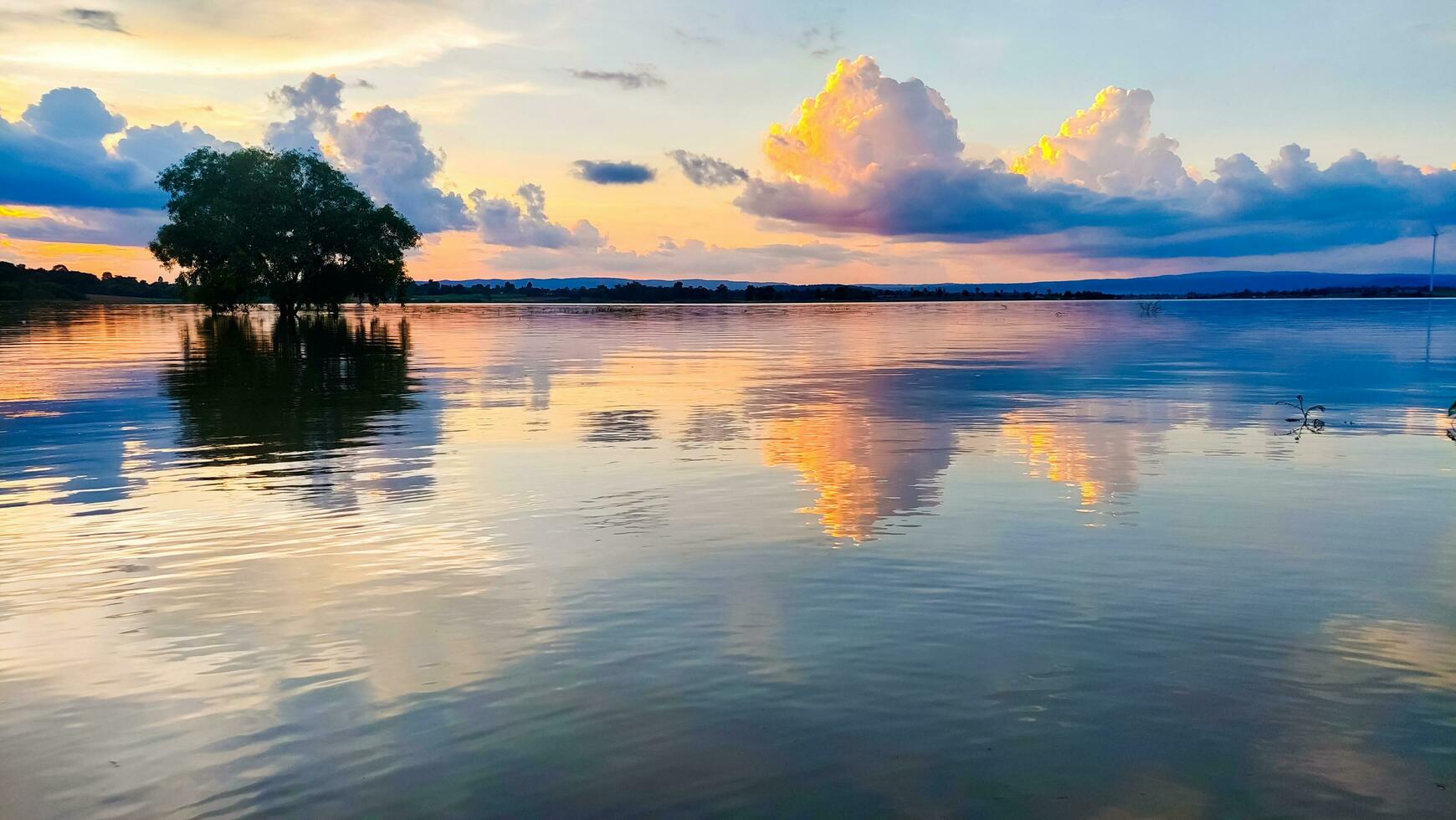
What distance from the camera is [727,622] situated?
956 centimetres

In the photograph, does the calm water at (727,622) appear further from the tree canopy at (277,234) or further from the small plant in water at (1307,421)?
the tree canopy at (277,234)

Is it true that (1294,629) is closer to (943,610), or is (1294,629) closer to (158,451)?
(943,610)

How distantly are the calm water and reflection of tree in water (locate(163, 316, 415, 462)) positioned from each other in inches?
18.4

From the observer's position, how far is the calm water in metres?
6.57

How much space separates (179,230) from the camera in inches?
4365

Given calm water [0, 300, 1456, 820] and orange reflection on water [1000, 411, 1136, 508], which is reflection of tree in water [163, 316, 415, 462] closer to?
calm water [0, 300, 1456, 820]

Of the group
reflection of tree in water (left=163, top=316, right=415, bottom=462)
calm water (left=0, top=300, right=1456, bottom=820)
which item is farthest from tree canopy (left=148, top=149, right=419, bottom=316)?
calm water (left=0, top=300, right=1456, bottom=820)

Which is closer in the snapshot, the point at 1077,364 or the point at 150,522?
the point at 150,522

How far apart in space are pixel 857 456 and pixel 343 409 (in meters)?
15.5

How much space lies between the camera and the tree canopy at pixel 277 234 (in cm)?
11012

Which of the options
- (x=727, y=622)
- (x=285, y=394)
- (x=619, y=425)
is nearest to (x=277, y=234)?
(x=285, y=394)

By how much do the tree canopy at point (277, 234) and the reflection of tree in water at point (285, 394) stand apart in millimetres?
49715

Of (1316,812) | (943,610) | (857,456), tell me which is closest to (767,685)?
(943,610)

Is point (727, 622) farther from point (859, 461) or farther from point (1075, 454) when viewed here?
point (1075, 454)
